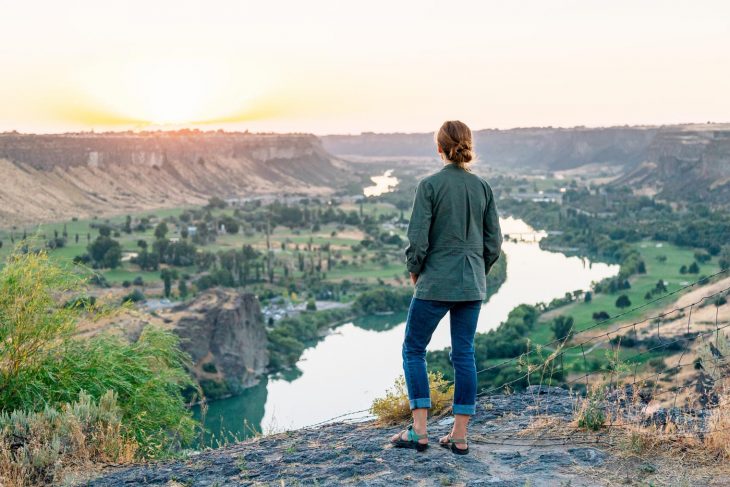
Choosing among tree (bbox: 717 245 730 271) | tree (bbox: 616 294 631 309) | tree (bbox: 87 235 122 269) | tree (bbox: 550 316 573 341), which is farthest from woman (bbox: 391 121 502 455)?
tree (bbox: 717 245 730 271)

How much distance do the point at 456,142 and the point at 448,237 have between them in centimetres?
48

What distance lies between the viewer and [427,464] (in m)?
4.28

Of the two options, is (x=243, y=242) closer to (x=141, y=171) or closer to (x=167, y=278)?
(x=167, y=278)

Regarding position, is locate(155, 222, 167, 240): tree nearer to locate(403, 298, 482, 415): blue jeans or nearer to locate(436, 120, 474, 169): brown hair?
locate(403, 298, 482, 415): blue jeans

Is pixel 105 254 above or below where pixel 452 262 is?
below

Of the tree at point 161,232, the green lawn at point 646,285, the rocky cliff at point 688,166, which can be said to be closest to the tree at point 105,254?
the tree at point 161,232

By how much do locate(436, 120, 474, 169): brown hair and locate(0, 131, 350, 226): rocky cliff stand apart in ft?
205

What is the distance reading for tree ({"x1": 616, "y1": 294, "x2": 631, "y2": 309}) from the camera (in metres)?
39.6

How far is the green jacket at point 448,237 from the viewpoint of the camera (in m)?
4.28

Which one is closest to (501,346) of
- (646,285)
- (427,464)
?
(646,285)

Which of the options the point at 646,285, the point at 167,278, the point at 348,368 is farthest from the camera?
the point at 646,285

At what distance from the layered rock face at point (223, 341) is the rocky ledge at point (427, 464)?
2505 cm

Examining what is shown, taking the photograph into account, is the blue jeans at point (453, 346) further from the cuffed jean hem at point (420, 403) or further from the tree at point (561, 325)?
the tree at point (561, 325)

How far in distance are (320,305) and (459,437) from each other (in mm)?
38806
